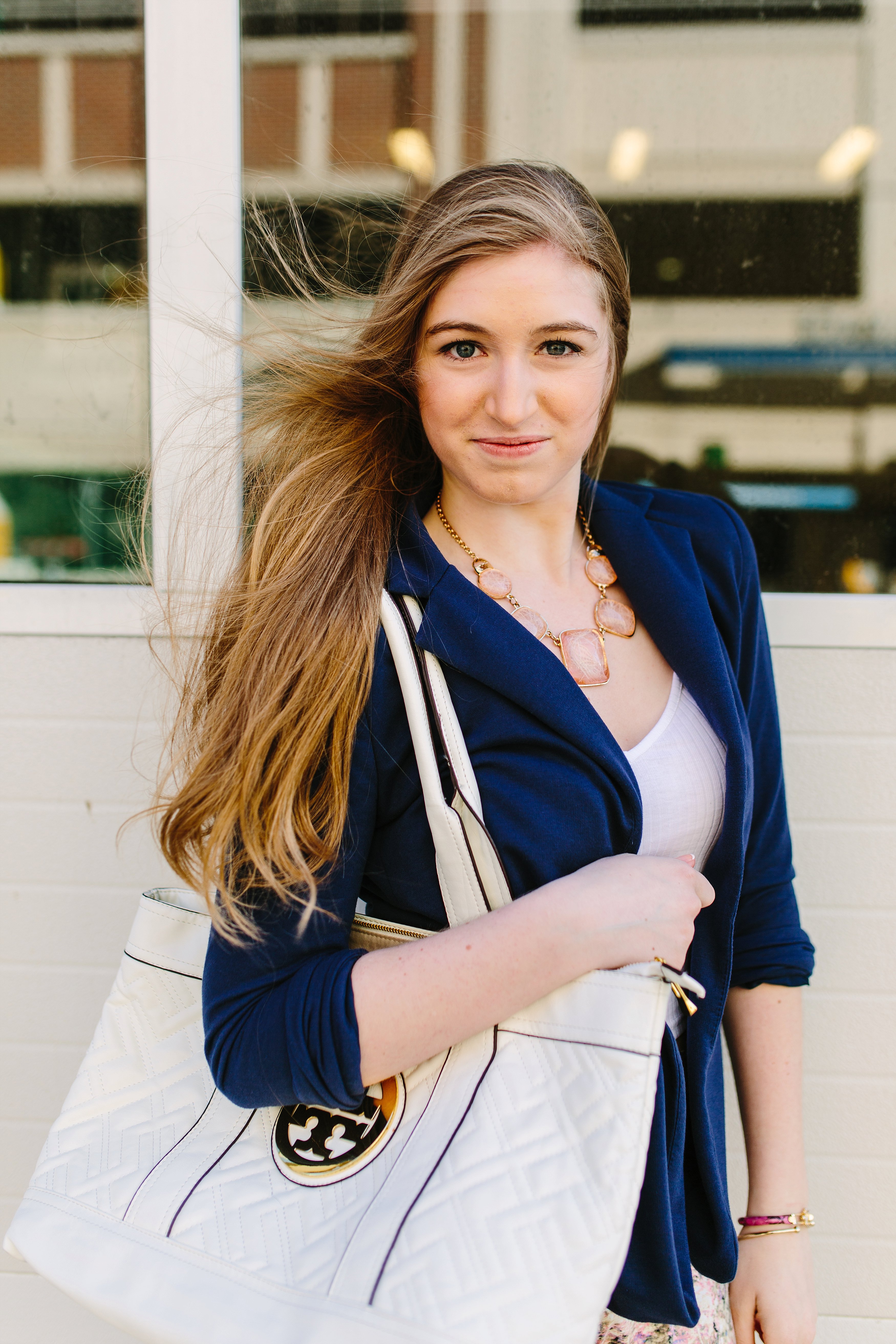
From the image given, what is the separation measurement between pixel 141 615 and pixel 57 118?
1.05 metres

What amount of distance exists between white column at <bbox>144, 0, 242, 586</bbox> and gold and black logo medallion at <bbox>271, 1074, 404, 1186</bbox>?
38.9 inches

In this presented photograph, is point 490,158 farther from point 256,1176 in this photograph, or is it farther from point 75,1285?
point 75,1285

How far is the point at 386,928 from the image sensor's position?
108cm

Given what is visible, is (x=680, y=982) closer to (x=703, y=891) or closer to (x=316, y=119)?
(x=703, y=891)

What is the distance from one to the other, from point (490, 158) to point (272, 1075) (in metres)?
1.75

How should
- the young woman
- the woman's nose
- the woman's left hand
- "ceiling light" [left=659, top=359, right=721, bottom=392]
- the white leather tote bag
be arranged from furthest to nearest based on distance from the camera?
"ceiling light" [left=659, top=359, right=721, bottom=392] < the woman's left hand < the woman's nose < the young woman < the white leather tote bag

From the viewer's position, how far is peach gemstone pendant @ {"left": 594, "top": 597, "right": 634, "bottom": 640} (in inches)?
50.4

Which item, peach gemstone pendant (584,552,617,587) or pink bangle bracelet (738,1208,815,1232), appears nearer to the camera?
pink bangle bracelet (738,1208,815,1232)

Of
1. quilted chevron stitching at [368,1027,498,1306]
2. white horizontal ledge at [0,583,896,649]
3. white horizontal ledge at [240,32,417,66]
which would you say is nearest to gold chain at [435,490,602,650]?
quilted chevron stitching at [368,1027,498,1306]

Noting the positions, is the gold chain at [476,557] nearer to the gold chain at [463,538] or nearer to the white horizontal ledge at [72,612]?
the gold chain at [463,538]

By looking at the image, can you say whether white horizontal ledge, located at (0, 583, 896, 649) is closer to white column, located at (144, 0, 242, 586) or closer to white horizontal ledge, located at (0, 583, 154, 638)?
white horizontal ledge, located at (0, 583, 154, 638)

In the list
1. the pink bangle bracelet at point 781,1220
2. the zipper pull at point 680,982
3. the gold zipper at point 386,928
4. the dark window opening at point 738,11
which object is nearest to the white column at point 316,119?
the dark window opening at point 738,11

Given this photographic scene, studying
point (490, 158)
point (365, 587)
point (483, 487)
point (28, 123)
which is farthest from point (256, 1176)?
point (28, 123)

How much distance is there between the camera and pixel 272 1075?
3.20 feet
